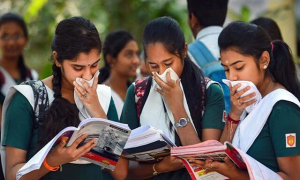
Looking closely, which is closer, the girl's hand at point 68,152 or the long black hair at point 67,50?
the girl's hand at point 68,152

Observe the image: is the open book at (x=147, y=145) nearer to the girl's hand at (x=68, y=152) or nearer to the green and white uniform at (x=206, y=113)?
the green and white uniform at (x=206, y=113)

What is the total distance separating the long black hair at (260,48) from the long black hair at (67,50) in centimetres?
74

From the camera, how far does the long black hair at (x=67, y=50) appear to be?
10.4ft

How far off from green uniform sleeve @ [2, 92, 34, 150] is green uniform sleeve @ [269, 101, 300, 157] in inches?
49.7

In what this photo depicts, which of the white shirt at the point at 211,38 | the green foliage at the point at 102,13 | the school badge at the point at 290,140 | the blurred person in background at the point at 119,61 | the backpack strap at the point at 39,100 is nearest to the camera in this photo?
the school badge at the point at 290,140

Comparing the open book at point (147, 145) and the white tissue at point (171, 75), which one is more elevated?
the white tissue at point (171, 75)

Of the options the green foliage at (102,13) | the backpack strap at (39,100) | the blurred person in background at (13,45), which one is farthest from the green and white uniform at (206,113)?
the green foliage at (102,13)

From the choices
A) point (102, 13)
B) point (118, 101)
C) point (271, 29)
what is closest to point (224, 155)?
point (271, 29)

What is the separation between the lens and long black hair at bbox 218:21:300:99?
129 inches

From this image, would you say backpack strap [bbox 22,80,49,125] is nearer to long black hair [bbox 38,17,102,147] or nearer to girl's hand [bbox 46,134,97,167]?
long black hair [bbox 38,17,102,147]

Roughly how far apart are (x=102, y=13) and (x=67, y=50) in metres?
6.62

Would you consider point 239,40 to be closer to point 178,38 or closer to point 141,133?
point 178,38

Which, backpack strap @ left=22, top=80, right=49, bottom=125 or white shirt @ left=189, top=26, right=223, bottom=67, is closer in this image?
backpack strap @ left=22, top=80, right=49, bottom=125

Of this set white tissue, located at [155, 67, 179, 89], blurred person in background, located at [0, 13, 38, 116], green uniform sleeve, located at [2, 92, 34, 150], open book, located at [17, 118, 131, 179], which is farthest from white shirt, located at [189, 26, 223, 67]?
blurred person in background, located at [0, 13, 38, 116]
